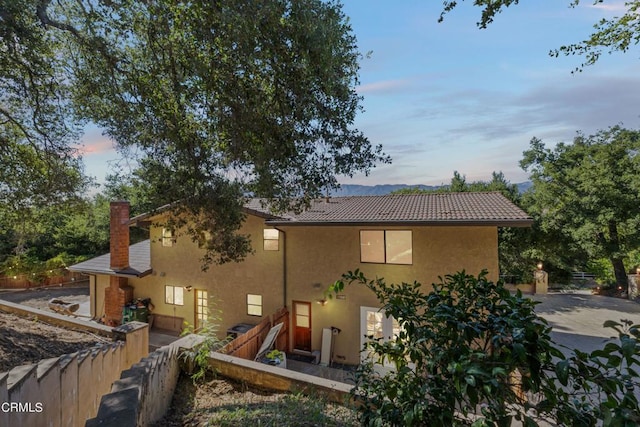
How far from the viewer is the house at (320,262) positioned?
927 centimetres

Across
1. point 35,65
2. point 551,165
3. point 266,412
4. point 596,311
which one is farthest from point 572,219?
point 35,65

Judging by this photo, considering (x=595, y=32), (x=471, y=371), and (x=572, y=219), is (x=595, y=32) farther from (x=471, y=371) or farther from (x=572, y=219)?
(x=572, y=219)

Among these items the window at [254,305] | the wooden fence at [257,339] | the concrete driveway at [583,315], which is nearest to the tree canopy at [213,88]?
the wooden fence at [257,339]

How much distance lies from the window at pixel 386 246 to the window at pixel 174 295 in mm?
8223

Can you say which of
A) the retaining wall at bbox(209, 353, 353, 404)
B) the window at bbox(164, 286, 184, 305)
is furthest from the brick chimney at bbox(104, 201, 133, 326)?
the retaining wall at bbox(209, 353, 353, 404)

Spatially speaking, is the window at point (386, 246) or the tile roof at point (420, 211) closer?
the tile roof at point (420, 211)

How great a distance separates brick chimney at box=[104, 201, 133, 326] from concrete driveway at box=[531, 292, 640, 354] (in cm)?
1712

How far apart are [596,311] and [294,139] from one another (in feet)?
57.8

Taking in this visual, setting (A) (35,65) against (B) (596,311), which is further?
(B) (596,311)

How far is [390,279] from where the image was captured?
10023 millimetres

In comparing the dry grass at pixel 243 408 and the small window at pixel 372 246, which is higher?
the small window at pixel 372 246

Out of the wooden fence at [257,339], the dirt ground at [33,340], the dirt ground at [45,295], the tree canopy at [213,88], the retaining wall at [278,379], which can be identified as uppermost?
the tree canopy at [213,88]

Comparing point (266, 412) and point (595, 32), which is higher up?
point (595, 32)

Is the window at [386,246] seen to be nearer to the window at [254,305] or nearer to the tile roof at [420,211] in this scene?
the tile roof at [420,211]
